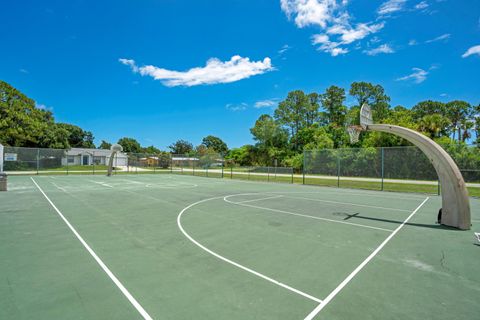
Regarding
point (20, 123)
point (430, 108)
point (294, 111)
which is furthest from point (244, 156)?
point (20, 123)

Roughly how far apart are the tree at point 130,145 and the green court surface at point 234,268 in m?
95.2

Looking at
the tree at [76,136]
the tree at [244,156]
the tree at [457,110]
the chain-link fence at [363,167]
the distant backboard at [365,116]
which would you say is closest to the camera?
the distant backboard at [365,116]

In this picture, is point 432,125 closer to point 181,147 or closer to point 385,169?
point 385,169

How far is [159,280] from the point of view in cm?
423

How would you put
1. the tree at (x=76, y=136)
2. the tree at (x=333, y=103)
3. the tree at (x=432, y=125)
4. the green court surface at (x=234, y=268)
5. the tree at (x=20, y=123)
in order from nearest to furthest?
1. the green court surface at (x=234, y=268)
2. the tree at (x=432, y=125)
3. the tree at (x=20, y=123)
4. the tree at (x=333, y=103)
5. the tree at (x=76, y=136)

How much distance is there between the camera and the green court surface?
3.43 metres

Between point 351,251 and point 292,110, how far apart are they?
54234 millimetres

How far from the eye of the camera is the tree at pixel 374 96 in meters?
46.5

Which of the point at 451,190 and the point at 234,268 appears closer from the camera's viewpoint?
the point at 234,268

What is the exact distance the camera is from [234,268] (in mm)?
4734

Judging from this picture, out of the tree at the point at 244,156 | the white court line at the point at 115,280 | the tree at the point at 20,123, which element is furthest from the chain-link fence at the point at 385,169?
the tree at the point at 20,123

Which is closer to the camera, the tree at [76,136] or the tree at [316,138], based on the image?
the tree at [316,138]

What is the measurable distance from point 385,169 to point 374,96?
3077cm

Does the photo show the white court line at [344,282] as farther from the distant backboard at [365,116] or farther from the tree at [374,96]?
the tree at [374,96]
